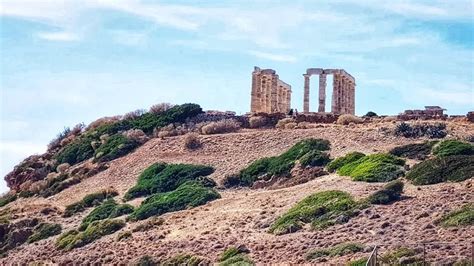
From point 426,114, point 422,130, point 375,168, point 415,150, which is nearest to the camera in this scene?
point 375,168

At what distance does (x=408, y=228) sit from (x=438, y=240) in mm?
2568

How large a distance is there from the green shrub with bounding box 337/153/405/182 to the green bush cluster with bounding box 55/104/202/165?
1904 cm

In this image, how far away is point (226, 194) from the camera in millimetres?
51188

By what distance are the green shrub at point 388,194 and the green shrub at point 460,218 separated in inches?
157

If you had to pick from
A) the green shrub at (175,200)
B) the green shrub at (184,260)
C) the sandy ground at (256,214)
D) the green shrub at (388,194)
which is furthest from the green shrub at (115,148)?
the green shrub at (388,194)

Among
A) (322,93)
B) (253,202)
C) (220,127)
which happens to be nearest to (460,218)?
(253,202)

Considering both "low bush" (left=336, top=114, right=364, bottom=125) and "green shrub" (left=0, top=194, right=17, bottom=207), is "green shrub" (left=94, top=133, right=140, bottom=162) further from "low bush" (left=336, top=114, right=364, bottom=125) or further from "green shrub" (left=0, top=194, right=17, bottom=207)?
"low bush" (left=336, top=114, right=364, bottom=125)

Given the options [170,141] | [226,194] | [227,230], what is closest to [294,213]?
[227,230]

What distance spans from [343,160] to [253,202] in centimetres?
527

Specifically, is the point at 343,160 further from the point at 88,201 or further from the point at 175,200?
the point at 88,201

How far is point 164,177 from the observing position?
182 ft

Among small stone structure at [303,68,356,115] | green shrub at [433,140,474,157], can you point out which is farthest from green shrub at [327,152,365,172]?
small stone structure at [303,68,356,115]

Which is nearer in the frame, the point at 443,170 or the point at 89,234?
the point at 443,170

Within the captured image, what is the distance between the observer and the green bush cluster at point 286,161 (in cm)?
5209
